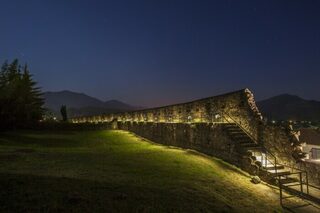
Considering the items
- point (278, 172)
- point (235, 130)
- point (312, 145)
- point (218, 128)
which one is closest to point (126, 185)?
point (278, 172)

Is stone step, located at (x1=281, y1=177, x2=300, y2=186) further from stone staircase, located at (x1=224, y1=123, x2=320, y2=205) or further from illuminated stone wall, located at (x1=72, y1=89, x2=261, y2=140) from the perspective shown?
illuminated stone wall, located at (x1=72, y1=89, x2=261, y2=140)

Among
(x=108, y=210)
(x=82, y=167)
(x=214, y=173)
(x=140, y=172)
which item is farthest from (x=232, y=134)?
(x=108, y=210)

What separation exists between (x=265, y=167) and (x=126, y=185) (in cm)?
827

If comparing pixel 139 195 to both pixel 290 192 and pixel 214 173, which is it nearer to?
pixel 214 173

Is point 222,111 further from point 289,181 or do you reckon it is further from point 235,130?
point 289,181

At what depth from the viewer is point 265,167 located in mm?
15164

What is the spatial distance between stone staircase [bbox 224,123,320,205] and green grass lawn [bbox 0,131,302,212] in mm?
728

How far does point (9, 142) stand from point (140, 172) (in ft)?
46.1

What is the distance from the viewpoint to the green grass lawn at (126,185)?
26.3ft

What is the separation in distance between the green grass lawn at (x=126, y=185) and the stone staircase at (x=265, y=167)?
73 centimetres

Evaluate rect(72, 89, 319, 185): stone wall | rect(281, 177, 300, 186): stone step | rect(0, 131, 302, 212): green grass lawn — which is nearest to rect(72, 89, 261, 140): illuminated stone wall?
rect(72, 89, 319, 185): stone wall

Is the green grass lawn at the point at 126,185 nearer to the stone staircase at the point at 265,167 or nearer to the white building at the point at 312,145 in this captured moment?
the stone staircase at the point at 265,167

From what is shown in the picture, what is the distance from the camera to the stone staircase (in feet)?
44.4

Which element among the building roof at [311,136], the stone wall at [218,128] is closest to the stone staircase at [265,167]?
the stone wall at [218,128]
